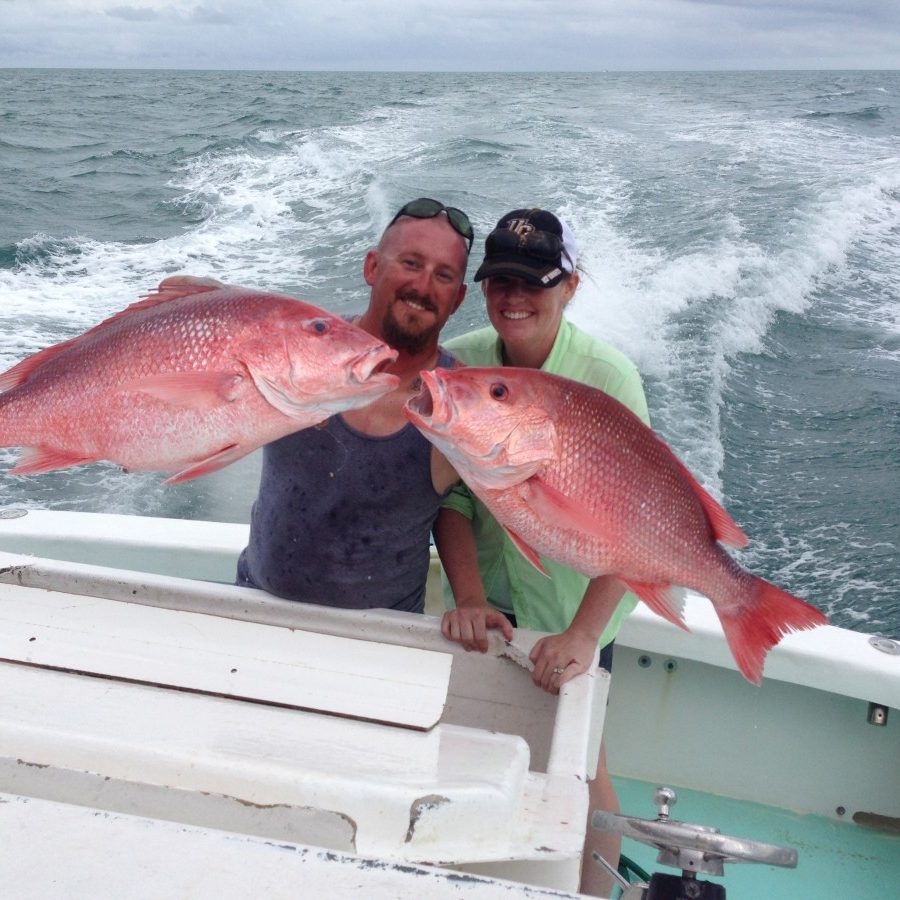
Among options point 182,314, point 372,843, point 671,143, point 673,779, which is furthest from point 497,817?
point 671,143

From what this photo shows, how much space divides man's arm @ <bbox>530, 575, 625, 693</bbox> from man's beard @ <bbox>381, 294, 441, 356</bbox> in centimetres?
72

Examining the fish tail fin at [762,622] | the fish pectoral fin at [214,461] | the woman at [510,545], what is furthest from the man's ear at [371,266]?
the fish tail fin at [762,622]

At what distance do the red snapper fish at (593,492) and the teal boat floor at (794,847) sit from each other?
1.40 metres

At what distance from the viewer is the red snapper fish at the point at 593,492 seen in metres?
1.91

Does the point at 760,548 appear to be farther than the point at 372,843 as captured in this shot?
Yes

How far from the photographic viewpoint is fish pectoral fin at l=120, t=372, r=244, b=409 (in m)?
1.73

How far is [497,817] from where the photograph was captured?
155 centimetres

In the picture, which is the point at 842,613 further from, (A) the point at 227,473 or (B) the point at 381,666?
(B) the point at 381,666

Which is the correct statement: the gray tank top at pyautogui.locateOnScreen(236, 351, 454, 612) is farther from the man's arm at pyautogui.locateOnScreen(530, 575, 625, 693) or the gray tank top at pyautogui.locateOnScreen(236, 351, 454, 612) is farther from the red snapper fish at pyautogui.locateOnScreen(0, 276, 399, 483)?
the red snapper fish at pyautogui.locateOnScreen(0, 276, 399, 483)

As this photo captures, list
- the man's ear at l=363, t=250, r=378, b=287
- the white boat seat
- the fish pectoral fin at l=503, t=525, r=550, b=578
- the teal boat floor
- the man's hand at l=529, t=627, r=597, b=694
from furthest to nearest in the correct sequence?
1. the teal boat floor
2. the man's ear at l=363, t=250, r=378, b=287
3. the man's hand at l=529, t=627, r=597, b=694
4. the fish pectoral fin at l=503, t=525, r=550, b=578
5. the white boat seat

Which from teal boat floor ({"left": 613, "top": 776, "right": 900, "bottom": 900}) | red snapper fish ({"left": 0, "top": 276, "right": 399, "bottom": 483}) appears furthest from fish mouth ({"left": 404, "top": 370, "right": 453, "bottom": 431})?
teal boat floor ({"left": 613, "top": 776, "right": 900, "bottom": 900})

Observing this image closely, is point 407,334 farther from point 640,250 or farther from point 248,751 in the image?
point 640,250

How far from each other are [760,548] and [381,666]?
4705 millimetres

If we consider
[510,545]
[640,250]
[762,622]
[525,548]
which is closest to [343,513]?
[510,545]
